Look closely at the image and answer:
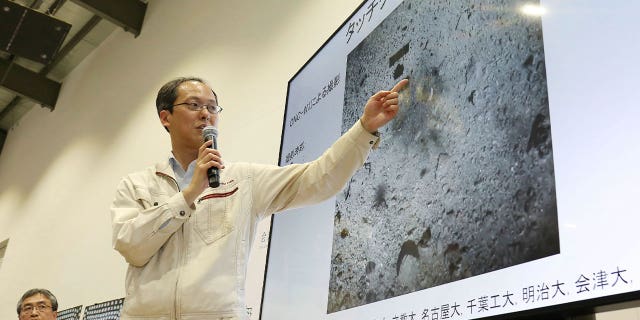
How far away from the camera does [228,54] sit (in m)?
4.40

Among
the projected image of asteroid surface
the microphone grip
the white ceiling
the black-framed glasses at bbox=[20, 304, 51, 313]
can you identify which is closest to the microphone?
the microphone grip

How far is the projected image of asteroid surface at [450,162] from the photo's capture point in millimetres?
1557

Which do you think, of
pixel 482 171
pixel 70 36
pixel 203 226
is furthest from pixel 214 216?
pixel 70 36

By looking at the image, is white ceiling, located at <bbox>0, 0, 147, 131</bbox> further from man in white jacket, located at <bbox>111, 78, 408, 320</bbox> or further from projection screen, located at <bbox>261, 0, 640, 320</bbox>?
man in white jacket, located at <bbox>111, 78, 408, 320</bbox>

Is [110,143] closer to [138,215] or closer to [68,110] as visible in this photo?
[68,110]

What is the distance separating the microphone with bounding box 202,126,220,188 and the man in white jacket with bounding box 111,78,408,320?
1cm

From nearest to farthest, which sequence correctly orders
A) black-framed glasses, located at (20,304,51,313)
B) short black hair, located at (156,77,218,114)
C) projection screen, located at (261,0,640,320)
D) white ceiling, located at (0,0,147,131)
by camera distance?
1. projection screen, located at (261,0,640,320)
2. short black hair, located at (156,77,218,114)
3. black-framed glasses, located at (20,304,51,313)
4. white ceiling, located at (0,0,147,131)

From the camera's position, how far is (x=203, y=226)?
1488 mm

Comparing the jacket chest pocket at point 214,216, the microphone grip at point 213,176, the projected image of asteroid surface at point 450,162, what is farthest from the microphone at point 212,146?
the projected image of asteroid surface at point 450,162

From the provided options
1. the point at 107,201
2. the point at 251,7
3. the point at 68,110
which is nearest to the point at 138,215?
the point at 251,7

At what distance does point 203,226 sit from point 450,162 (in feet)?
2.54

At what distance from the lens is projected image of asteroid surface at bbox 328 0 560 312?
156 cm

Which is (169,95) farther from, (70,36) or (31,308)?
(70,36)

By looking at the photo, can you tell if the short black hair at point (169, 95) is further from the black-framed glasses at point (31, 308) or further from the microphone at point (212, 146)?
the black-framed glasses at point (31, 308)
